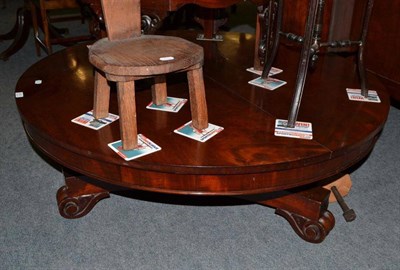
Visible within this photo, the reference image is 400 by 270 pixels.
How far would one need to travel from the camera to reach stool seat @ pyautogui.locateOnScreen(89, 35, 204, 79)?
4.17ft

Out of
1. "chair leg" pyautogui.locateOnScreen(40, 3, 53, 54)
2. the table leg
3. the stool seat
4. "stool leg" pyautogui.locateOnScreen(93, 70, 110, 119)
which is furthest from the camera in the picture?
the table leg

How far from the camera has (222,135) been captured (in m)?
1.54

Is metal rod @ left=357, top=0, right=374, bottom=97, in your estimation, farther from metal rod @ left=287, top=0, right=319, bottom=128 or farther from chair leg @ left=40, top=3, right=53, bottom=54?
chair leg @ left=40, top=3, right=53, bottom=54

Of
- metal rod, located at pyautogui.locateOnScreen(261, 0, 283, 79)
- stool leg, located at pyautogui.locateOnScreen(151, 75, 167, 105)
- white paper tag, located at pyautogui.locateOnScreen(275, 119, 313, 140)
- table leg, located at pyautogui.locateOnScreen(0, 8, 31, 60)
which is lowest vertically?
table leg, located at pyautogui.locateOnScreen(0, 8, 31, 60)

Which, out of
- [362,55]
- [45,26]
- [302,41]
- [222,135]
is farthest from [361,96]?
[45,26]

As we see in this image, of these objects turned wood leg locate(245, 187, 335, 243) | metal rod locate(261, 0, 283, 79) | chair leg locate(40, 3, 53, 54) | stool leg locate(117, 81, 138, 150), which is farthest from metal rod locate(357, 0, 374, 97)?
chair leg locate(40, 3, 53, 54)

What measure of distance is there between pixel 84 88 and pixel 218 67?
26.5 inches

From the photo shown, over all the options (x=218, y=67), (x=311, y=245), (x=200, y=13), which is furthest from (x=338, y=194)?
(x=200, y=13)

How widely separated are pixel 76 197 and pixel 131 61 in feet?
2.62

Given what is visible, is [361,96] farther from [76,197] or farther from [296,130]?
[76,197]

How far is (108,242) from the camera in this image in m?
1.73

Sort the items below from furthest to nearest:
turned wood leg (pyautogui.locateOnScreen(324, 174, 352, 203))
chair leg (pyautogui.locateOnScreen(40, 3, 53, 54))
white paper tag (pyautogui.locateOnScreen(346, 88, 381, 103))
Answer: chair leg (pyautogui.locateOnScreen(40, 3, 53, 54)) < turned wood leg (pyautogui.locateOnScreen(324, 174, 352, 203)) < white paper tag (pyautogui.locateOnScreen(346, 88, 381, 103))

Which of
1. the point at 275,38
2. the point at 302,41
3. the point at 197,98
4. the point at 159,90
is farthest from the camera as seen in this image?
the point at 275,38

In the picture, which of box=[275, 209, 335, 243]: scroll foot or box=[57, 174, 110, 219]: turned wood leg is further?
box=[57, 174, 110, 219]: turned wood leg
